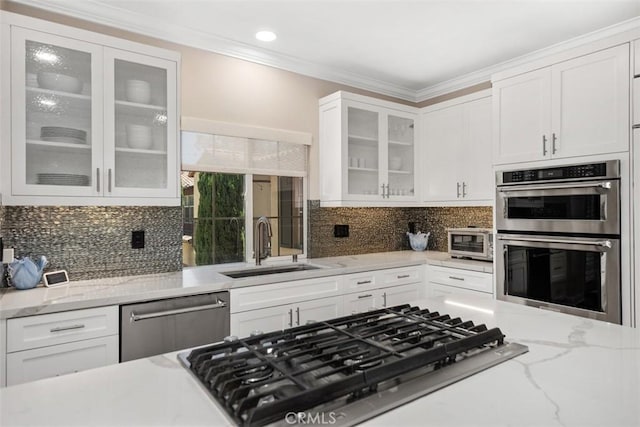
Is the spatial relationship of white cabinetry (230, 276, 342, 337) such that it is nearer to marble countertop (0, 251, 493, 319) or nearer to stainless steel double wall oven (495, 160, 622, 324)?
marble countertop (0, 251, 493, 319)

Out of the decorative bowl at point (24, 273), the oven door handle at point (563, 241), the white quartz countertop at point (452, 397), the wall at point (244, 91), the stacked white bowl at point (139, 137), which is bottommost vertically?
the white quartz countertop at point (452, 397)

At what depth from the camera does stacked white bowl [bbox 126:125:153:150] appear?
238cm

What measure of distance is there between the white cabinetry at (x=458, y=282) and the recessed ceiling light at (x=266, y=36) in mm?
2295

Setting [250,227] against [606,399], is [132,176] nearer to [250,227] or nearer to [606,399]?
[250,227]

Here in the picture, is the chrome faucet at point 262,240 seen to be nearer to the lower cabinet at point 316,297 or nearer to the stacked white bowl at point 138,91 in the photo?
the lower cabinet at point 316,297

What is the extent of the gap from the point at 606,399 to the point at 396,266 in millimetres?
2356

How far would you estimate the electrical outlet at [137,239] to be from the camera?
2.60 metres

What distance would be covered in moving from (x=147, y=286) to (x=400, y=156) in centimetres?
257

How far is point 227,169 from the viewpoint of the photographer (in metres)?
3.04

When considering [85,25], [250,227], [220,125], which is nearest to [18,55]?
[85,25]

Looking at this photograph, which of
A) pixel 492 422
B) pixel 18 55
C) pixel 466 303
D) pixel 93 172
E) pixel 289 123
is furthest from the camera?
pixel 289 123

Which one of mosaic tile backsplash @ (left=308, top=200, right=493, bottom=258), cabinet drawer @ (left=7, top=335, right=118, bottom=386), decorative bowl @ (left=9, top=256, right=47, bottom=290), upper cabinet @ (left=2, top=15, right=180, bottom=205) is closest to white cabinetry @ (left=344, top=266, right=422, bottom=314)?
mosaic tile backsplash @ (left=308, top=200, right=493, bottom=258)

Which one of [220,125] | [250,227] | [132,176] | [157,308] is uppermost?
[220,125]

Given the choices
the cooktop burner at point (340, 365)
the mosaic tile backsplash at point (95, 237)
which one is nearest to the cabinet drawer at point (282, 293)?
the mosaic tile backsplash at point (95, 237)
